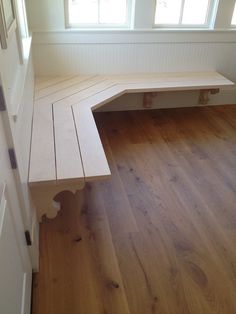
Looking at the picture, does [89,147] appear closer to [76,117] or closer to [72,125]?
[72,125]

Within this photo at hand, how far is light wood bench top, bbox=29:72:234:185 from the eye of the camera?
5.51 ft

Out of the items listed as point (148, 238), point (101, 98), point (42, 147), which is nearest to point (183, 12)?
point (101, 98)

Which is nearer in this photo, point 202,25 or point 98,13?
point 98,13

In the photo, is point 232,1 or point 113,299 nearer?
point 113,299

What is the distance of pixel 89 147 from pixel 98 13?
5.64 feet

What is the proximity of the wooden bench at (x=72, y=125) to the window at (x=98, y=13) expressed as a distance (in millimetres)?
540

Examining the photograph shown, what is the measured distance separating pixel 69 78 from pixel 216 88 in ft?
5.21

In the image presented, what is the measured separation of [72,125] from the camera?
216 centimetres

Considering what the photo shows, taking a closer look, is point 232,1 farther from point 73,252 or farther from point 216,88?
point 73,252

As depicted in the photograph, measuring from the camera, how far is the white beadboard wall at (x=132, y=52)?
9.50 ft

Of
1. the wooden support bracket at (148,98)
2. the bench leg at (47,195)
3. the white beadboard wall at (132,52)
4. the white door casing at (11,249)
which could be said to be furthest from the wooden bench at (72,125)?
the white door casing at (11,249)

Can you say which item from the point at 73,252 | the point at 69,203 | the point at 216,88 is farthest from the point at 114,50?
the point at 73,252

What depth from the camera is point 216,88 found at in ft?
10.2

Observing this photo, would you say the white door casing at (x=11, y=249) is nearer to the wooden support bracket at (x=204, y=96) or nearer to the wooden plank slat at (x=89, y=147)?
the wooden plank slat at (x=89, y=147)
